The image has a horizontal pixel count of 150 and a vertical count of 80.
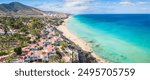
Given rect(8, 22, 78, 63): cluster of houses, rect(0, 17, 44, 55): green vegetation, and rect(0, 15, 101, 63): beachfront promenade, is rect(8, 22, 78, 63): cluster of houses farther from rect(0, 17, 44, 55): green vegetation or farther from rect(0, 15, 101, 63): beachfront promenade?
rect(0, 17, 44, 55): green vegetation

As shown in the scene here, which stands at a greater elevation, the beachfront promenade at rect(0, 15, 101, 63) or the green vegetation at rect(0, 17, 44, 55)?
the green vegetation at rect(0, 17, 44, 55)

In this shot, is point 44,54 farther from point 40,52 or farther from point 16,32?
point 16,32

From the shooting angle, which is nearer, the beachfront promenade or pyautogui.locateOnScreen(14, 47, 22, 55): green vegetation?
the beachfront promenade

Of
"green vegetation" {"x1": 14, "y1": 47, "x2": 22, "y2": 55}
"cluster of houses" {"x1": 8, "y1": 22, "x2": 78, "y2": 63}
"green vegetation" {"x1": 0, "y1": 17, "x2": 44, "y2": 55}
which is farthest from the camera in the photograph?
"green vegetation" {"x1": 0, "y1": 17, "x2": 44, "y2": 55}

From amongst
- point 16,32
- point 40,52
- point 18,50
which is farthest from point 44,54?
point 16,32

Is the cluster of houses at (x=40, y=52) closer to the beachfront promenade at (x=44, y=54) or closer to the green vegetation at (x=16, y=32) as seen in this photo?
the beachfront promenade at (x=44, y=54)

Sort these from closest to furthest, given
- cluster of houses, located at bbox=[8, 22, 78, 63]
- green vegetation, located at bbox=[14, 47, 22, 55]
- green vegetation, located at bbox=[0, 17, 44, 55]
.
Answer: cluster of houses, located at bbox=[8, 22, 78, 63]
green vegetation, located at bbox=[14, 47, 22, 55]
green vegetation, located at bbox=[0, 17, 44, 55]

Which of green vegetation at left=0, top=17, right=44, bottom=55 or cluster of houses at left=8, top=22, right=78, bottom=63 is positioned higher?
green vegetation at left=0, top=17, right=44, bottom=55

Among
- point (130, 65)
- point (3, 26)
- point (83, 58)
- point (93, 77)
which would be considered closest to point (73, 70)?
point (93, 77)

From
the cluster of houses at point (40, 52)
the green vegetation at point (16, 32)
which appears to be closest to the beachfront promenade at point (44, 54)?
the cluster of houses at point (40, 52)

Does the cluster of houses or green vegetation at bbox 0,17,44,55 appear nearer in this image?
the cluster of houses

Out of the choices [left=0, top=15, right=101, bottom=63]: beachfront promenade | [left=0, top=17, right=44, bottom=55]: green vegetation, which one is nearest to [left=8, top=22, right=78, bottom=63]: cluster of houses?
[left=0, top=15, right=101, bottom=63]: beachfront promenade

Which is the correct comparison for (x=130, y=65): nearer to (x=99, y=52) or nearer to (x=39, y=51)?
(x=39, y=51)
